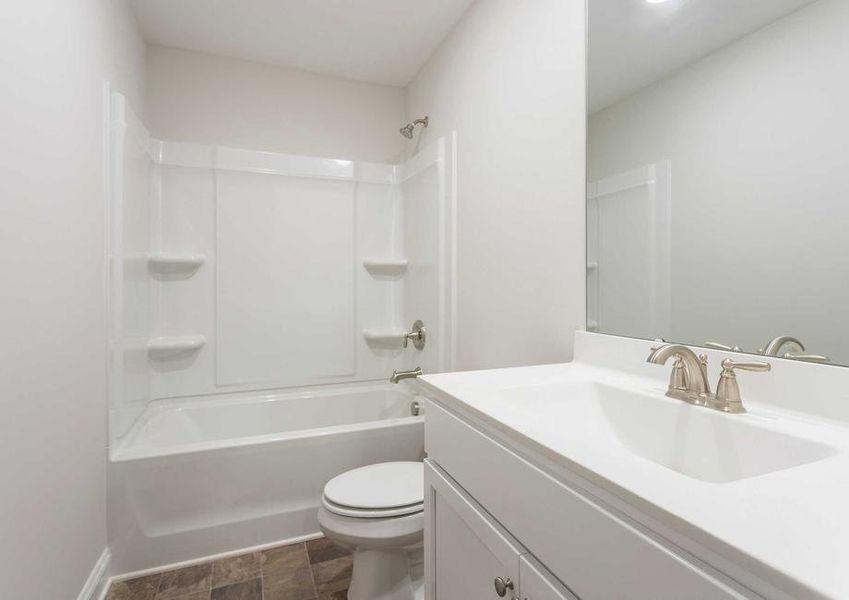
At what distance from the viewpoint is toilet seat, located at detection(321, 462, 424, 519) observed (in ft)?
4.40

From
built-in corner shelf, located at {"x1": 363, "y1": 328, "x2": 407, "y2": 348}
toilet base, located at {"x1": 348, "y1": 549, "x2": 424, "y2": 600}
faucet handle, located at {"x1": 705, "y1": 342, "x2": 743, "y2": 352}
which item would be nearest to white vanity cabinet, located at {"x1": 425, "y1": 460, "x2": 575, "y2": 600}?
toilet base, located at {"x1": 348, "y1": 549, "x2": 424, "y2": 600}

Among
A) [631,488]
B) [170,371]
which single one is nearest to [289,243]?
[170,371]

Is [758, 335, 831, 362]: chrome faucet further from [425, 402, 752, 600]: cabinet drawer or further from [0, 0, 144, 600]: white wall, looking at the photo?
[0, 0, 144, 600]: white wall

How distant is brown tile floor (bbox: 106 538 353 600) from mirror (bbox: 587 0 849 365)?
1365 millimetres

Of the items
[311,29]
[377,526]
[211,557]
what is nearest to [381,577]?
[377,526]

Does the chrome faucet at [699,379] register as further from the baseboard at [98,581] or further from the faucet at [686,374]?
the baseboard at [98,581]

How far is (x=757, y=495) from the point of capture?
46 centimetres

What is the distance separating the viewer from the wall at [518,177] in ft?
4.53

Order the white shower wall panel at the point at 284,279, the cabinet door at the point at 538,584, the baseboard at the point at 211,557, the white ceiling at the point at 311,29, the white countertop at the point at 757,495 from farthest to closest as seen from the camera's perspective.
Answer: the white shower wall panel at the point at 284,279 → the white ceiling at the point at 311,29 → the baseboard at the point at 211,557 → the cabinet door at the point at 538,584 → the white countertop at the point at 757,495

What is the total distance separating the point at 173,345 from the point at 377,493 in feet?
4.93

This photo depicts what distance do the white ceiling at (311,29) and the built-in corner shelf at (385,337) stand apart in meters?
1.62

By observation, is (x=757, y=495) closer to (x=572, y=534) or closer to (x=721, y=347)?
(x=572, y=534)

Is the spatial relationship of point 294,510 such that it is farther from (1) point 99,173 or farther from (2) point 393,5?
(2) point 393,5

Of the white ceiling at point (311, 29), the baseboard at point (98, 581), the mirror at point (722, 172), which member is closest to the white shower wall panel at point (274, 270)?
the white ceiling at point (311, 29)
